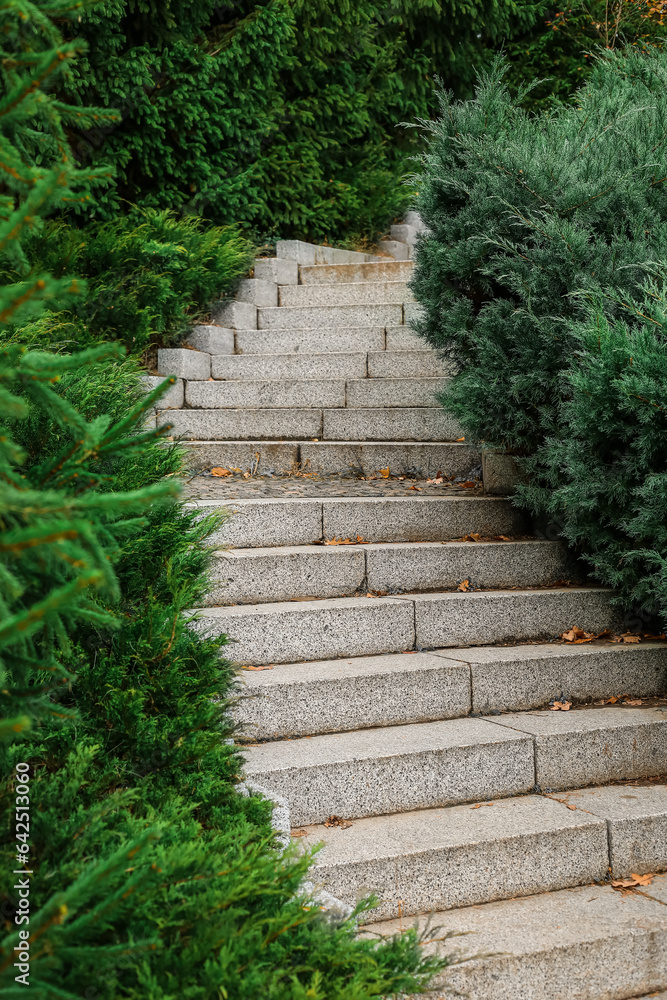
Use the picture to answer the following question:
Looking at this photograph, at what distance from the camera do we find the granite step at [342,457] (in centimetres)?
516

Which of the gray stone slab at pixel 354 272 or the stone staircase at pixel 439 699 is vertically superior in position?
the gray stone slab at pixel 354 272

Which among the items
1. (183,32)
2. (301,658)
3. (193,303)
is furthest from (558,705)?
(183,32)

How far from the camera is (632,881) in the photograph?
2.88 meters

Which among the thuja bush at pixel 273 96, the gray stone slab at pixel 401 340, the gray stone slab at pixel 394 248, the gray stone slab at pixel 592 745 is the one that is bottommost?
the gray stone slab at pixel 592 745

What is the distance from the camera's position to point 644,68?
185 inches

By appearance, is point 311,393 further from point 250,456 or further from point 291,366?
point 250,456

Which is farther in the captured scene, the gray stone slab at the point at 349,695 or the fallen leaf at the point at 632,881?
the gray stone slab at the point at 349,695

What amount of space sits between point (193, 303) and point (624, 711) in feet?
15.7

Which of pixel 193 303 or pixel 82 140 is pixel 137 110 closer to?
pixel 82 140

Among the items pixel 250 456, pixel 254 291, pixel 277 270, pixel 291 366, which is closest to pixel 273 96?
pixel 277 270

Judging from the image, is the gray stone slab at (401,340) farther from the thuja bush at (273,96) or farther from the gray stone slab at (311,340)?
the thuja bush at (273,96)

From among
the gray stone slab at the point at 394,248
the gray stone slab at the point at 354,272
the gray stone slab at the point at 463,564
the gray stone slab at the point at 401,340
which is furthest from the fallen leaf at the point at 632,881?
the gray stone slab at the point at 394,248

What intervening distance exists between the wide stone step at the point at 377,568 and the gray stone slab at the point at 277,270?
4.32m

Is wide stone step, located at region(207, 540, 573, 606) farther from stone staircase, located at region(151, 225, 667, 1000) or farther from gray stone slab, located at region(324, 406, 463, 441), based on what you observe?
gray stone slab, located at region(324, 406, 463, 441)
